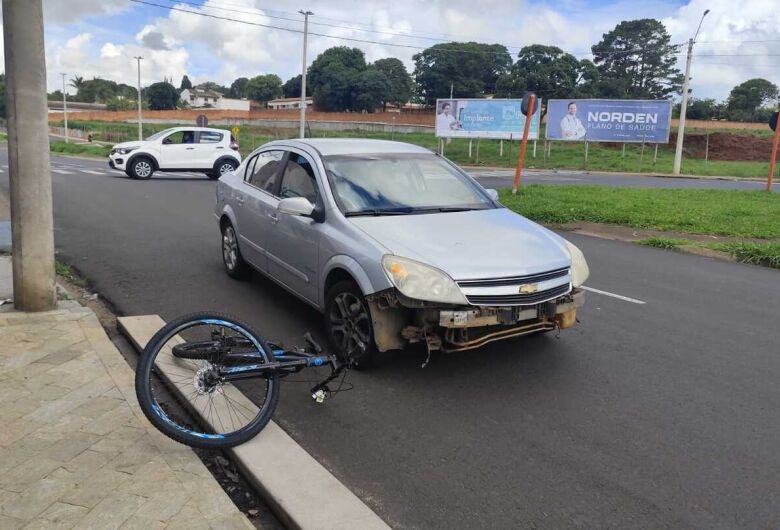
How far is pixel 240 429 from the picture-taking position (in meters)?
3.63

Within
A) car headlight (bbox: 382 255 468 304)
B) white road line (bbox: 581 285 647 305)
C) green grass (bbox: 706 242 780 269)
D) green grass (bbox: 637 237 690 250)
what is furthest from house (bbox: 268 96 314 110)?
car headlight (bbox: 382 255 468 304)

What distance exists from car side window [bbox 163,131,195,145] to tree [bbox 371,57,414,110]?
81958 mm

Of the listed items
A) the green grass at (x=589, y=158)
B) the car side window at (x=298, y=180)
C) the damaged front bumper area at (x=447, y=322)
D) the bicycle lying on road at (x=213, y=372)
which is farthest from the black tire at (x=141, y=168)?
the damaged front bumper area at (x=447, y=322)

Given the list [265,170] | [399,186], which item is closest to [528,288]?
[399,186]

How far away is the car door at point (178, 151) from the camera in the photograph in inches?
859

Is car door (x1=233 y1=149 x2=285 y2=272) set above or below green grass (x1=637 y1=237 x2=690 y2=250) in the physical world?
above

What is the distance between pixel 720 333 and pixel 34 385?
18.0ft

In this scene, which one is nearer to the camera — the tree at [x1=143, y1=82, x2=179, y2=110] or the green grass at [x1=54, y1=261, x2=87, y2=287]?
the green grass at [x1=54, y1=261, x2=87, y2=287]

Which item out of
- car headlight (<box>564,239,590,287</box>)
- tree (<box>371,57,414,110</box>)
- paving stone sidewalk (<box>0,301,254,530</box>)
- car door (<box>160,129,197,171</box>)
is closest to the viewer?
paving stone sidewalk (<box>0,301,254,530</box>)

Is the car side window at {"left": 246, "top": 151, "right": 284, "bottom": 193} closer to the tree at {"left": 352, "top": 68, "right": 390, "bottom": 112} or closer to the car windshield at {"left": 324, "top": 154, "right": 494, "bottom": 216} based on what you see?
the car windshield at {"left": 324, "top": 154, "right": 494, "bottom": 216}

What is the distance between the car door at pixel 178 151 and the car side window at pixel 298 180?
Answer: 670 inches

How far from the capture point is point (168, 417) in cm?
357

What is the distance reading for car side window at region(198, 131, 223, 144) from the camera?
22172mm

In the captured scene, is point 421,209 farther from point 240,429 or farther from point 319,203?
point 240,429
